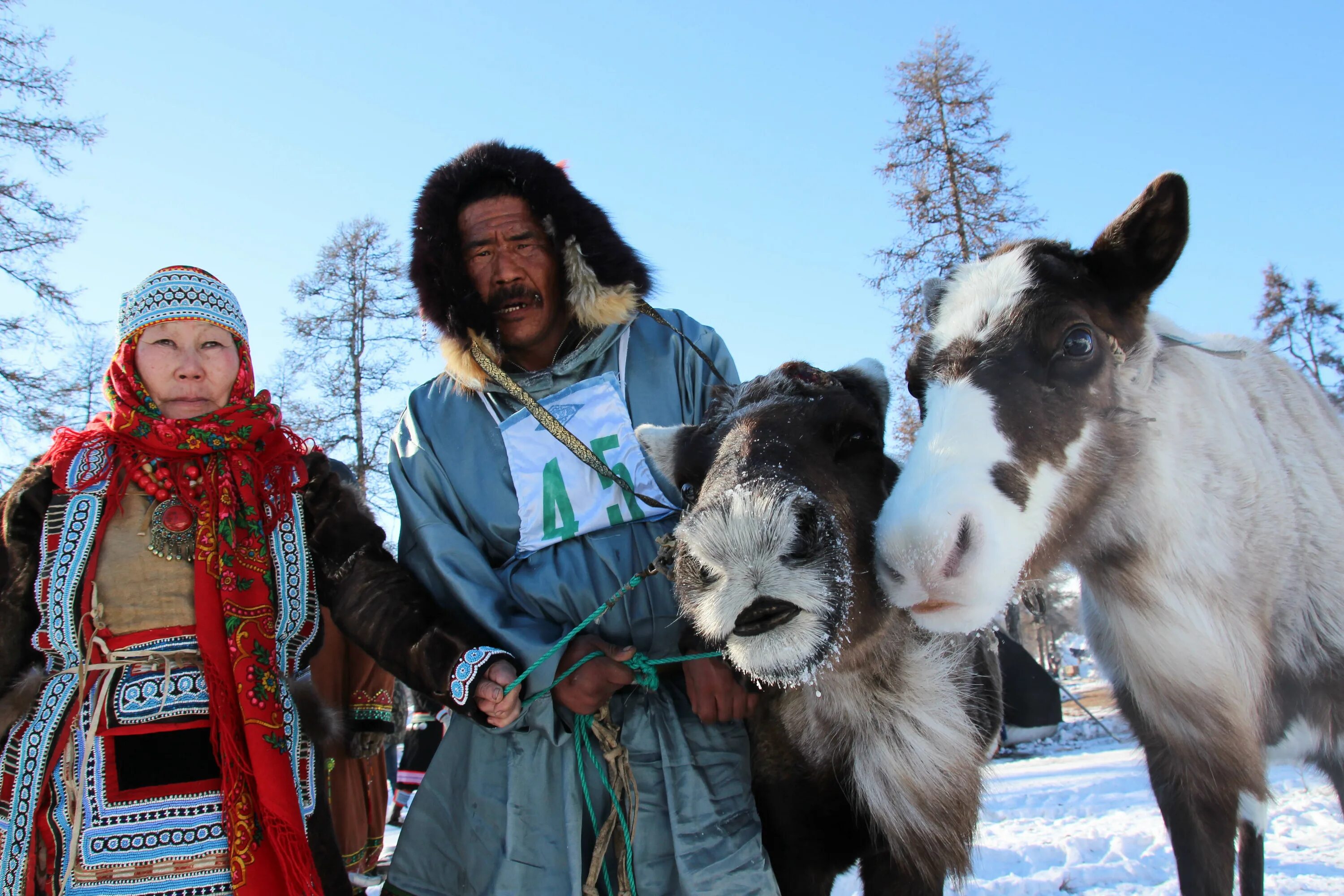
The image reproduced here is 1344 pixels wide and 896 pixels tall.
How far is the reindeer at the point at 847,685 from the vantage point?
222 cm

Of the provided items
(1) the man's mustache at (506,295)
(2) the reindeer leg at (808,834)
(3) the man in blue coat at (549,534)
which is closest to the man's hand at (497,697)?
(3) the man in blue coat at (549,534)

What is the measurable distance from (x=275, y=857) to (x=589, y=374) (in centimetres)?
188

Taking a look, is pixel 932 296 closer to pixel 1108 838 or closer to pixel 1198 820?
pixel 1198 820

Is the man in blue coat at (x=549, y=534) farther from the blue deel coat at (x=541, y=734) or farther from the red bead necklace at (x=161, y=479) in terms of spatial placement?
the red bead necklace at (x=161, y=479)

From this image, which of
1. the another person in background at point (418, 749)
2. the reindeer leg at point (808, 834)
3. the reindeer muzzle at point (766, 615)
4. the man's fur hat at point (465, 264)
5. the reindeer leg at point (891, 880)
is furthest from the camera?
the another person in background at point (418, 749)

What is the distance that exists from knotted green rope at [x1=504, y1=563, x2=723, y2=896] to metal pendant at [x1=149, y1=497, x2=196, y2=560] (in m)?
1.11

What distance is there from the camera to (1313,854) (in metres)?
5.10

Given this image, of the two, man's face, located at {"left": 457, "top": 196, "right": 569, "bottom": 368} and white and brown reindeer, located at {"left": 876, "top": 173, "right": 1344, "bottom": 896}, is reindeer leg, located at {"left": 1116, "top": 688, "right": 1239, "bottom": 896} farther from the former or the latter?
man's face, located at {"left": 457, "top": 196, "right": 569, "bottom": 368}

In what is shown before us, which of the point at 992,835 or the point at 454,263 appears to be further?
the point at 992,835

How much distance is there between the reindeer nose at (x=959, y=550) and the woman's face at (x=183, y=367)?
2292 millimetres

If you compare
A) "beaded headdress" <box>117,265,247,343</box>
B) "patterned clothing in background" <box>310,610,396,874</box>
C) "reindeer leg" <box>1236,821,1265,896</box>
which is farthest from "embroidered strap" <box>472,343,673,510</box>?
"reindeer leg" <box>1236,821,1265,896</box>

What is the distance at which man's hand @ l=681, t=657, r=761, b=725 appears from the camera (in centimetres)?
270

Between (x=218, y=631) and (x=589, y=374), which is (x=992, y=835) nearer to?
(x=589, y=374)

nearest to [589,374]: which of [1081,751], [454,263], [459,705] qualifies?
[454,263]
